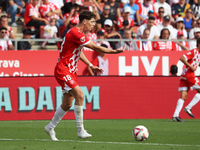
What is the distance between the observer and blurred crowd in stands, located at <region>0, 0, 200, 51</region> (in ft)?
56.5

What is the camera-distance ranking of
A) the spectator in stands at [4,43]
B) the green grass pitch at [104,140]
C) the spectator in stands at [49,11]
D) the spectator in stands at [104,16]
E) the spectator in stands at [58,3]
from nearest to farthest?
the green grass pitch at [104,140] < the spectator in stands at [4,43] < the spectator in stands at [49,11] < the spectator in stands at [104,16] < the spectator in stands at [58,3]

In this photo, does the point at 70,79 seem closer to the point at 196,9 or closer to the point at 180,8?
the point at 180,8

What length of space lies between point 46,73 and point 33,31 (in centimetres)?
191

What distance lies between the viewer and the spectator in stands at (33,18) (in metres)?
17.7

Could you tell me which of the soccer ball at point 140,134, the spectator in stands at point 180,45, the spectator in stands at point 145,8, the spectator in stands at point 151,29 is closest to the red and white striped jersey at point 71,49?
the soccer ball at point 140,134

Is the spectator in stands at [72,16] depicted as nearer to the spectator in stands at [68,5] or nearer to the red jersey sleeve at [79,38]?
the spectator in stands at [68,5]

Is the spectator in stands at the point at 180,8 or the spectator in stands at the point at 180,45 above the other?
the spectator in stands at the point at 180,8

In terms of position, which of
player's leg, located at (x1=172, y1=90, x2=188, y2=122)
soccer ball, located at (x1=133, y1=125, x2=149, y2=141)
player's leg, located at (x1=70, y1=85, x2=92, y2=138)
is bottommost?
player's leg, located at (x1=172, y1=90, x2=188, y2=122)

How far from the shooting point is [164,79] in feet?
51.7

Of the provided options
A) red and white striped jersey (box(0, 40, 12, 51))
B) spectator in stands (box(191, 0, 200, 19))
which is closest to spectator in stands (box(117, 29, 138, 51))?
red and white striped jersey (box(0, 40, 12, 51))

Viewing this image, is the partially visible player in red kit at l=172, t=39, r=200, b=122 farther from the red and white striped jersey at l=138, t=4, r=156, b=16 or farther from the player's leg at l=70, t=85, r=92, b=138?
the red and white striped jersey at l=138, t=4, r=156, b=16

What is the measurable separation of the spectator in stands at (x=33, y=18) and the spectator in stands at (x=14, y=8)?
2.62ft

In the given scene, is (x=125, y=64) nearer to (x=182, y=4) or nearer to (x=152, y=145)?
(x=182, y=4)

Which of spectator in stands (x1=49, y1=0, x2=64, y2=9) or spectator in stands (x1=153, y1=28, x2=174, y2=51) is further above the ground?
spectator in stands (x1=49, y1=0, x2=64, y2=9)
